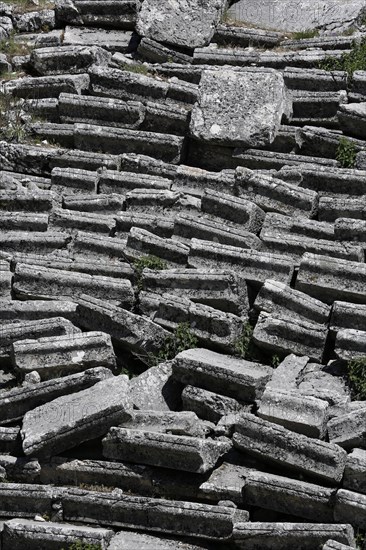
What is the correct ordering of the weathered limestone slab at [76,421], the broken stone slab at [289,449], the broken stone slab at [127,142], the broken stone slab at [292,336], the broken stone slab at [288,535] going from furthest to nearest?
the broken stone slab at [127,142], the broken stone slab at [292,336], the weathered limestone slab at [76,421], the broken stone slab at [289,449], the broken stone slab at [288,535]

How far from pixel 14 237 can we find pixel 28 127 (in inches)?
88.3

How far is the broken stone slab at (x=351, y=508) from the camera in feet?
31.9

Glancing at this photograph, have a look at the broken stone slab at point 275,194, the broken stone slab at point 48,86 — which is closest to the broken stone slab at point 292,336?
the broken stone slab at point 275,194

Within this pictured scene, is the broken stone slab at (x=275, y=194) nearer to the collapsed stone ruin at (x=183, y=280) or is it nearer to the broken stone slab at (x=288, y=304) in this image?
the collapsed stone ruin at (x=183, y=280)

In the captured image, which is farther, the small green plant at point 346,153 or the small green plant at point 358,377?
the small green plant at point 346,153

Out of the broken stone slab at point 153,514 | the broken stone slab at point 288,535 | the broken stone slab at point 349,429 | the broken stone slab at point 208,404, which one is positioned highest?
the broken stone slab at point 349,429

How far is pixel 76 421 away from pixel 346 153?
4.62 metres

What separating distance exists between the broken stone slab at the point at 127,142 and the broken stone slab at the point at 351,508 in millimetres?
5301

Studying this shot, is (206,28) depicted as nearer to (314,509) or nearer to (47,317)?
(47,317)

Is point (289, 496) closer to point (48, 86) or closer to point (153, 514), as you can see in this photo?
point (153, 514)

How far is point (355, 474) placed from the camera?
9.88 meters

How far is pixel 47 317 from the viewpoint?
1198 cm

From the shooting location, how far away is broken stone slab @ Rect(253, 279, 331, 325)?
1142cm

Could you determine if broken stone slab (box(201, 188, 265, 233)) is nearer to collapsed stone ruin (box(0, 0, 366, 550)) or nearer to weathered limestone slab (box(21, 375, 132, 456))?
collapsed stone ruin (box(0, 0, 366, 550))
